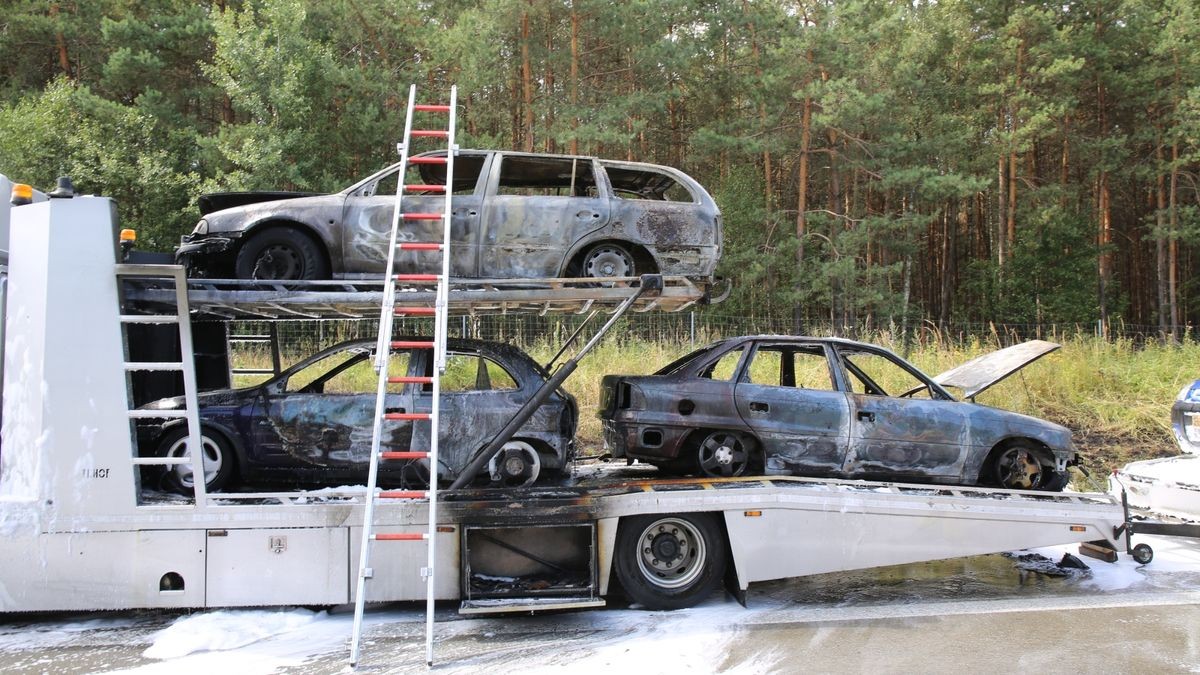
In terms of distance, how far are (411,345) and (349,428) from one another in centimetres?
84

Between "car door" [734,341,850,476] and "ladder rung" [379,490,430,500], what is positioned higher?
"car door" [734,341,850,476]

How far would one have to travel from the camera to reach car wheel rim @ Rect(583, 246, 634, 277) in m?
6.79

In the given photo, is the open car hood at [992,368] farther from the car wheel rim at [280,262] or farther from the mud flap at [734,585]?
the car wheel rim at [280,262]

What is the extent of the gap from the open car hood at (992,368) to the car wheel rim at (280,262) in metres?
5.51

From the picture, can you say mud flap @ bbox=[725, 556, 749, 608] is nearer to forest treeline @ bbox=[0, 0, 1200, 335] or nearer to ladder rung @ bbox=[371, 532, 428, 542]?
ladder rung @ bbox=[371, 532, 428, 542]

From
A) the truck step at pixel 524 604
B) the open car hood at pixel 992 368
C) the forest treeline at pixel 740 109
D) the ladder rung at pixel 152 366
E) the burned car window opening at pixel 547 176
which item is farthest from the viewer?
the forest treeline at pixel 740 109

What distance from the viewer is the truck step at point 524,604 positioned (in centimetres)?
535

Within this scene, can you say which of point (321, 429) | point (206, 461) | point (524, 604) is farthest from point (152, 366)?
point (524, 604)

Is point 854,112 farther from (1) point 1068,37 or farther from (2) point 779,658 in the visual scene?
(2) point 779,658

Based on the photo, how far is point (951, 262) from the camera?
38.9 meters

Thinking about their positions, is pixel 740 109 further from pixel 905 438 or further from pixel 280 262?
pixel 280 262

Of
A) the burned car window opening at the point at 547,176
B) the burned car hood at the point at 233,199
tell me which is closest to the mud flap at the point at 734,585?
the burned car window opening at the point at 547,176

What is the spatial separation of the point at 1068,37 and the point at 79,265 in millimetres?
31206

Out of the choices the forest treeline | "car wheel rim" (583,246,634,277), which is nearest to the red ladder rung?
"car wheel rim" (583,246,634,277)
